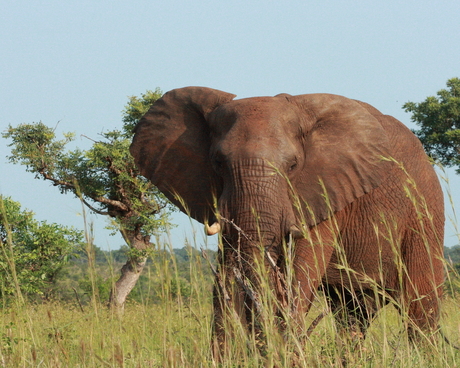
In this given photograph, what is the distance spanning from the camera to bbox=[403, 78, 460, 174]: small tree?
27391 mm

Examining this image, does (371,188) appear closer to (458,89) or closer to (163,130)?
(163,130)

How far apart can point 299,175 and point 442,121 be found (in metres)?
23.8

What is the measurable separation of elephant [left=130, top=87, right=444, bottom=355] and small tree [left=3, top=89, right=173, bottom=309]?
17.9 m

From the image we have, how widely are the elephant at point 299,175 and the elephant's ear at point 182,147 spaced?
1 centimetres

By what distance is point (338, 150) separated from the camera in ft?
20.4

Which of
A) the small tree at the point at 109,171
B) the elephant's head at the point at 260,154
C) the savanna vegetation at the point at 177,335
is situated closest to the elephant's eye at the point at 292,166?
the elephant's head at the point at 260,154

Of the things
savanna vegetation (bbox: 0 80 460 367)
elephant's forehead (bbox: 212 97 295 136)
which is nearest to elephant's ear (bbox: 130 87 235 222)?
elephant's forehead (bbox: 212 97 295 136)

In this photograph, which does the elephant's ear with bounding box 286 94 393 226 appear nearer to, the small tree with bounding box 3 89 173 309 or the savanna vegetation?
the savanna vegetation

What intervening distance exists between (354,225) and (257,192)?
160 centimetres

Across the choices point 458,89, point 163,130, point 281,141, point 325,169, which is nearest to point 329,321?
point 281,141

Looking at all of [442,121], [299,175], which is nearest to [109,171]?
[442,121]

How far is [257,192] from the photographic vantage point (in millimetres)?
5270

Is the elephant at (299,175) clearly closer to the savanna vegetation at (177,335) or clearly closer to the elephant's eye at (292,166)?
the elephant's eye at (292,166)

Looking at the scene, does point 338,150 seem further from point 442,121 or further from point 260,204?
point 442,121
